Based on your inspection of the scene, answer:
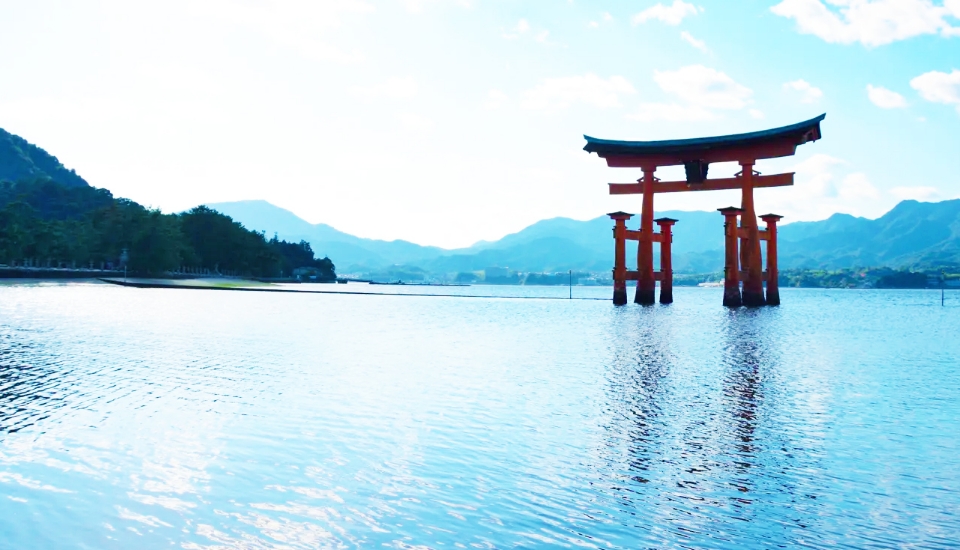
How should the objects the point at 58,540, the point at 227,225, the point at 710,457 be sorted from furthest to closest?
the point at 227,225 → the point at 710,457 → the point at 58,540

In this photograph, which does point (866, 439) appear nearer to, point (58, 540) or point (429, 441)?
point (429, 441)

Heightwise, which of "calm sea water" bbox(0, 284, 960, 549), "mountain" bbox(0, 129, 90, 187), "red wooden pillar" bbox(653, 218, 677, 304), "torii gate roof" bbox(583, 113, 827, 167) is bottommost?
"calm sea water" bbox(0, 284, 960, 549)

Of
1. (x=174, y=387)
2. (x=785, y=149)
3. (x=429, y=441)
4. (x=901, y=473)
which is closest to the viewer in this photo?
(x=901, y=473)

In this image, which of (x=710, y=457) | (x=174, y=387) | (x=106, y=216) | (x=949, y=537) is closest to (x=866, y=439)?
(x=710, y=457)

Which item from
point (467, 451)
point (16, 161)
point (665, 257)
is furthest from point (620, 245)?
point (16, 161)

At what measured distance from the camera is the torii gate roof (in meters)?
55.1

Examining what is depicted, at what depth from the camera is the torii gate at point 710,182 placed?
186 ft

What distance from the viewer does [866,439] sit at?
10992mm

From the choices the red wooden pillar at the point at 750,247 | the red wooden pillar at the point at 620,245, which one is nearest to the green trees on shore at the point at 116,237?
the red wooden pillar at the point at 620,245

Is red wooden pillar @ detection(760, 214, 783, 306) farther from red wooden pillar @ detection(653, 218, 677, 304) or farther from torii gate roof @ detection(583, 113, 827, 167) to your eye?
torii gate roof @ detection(583, 113, 827, 167)

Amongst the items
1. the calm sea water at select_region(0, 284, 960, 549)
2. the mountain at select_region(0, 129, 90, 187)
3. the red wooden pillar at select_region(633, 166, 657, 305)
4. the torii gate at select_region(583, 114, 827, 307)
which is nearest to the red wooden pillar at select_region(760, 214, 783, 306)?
the torii gate at select_region(583, 114, 827, 307)

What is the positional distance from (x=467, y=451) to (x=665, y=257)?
62.1 m

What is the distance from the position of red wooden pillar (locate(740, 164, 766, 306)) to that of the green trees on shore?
76994 millimetres

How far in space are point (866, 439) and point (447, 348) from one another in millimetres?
16104
